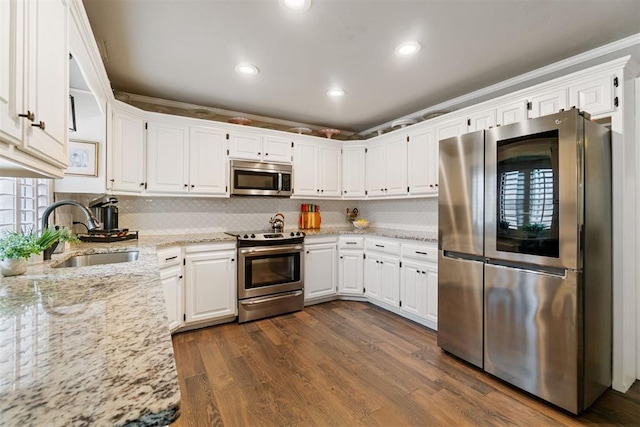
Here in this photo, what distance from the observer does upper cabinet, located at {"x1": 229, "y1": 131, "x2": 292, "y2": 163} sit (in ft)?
11.4

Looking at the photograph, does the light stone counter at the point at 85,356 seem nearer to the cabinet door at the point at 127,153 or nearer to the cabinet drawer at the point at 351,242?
the cabinet door at the point at 127,153

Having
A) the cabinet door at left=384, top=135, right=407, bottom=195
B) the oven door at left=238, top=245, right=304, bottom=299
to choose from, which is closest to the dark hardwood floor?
the oven door at left=238, top=245, right=304, bottom=299

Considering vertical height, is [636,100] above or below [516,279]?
above

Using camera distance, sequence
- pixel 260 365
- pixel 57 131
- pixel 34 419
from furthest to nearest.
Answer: pixel 260 365 → pixel 57 131 → pixel 34 419

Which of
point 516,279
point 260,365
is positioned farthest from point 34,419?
point 516,279

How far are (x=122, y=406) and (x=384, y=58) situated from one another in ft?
8.76

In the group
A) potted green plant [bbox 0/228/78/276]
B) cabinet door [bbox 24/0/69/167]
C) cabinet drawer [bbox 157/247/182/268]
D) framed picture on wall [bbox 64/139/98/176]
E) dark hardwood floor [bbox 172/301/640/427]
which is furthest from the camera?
cabinet drawer [bbox 157/247/182/268]

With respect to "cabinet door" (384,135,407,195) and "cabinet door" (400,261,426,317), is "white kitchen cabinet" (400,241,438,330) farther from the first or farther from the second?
"cabinet door" (384,135,407,195)

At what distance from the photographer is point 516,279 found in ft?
6.55

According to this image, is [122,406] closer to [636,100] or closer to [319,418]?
[319,418]

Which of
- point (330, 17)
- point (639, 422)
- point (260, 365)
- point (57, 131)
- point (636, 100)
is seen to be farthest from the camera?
point (260, 365)

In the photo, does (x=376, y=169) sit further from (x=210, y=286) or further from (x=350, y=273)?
(x=210, y=286)

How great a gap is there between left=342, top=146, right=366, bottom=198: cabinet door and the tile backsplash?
0.43m

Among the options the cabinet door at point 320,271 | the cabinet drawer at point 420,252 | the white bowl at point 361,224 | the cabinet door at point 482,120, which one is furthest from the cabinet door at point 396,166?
the cabinet door at point 320,271
